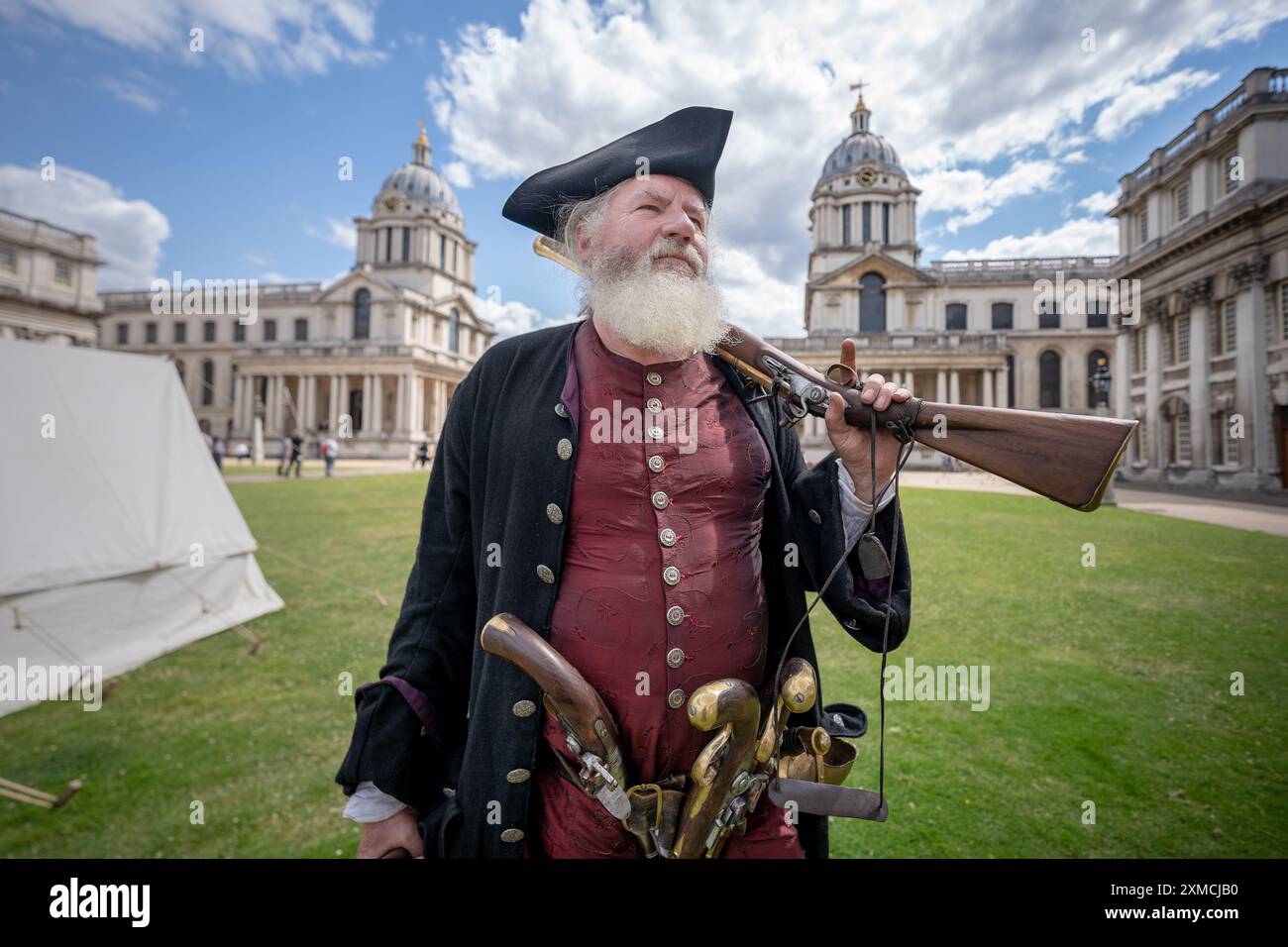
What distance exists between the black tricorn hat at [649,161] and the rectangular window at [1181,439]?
1328 inches

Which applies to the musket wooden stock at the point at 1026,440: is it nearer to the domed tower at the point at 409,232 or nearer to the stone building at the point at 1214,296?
the stone building at the point at 1214,296

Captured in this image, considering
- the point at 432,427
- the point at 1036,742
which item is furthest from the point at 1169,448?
the point at 432,427

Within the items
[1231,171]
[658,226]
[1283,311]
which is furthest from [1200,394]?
[658,226]

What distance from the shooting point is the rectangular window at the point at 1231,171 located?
1722 centimetres

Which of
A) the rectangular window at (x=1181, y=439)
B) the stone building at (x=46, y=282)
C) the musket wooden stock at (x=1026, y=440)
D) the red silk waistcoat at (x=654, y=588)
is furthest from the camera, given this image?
the stone building at (x=46, y=282)

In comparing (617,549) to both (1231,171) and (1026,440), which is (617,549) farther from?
(1231,171)

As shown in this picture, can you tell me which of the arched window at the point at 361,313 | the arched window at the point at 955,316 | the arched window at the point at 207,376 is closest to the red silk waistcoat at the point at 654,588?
the arched window at the point at 955,316

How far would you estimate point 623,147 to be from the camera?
6.08ft

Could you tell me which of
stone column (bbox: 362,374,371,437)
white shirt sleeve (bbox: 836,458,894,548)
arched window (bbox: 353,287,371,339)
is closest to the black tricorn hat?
white shirt sleeve (bbox: 836,458,894,548)

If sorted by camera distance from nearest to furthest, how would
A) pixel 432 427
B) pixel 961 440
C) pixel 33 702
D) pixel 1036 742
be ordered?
→ pixel 961 440 → pixel 1036 742 → pixel 33 702 → pixel 432 427

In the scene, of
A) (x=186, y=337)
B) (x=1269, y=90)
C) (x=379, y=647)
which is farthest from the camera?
(x=186, y=337)
